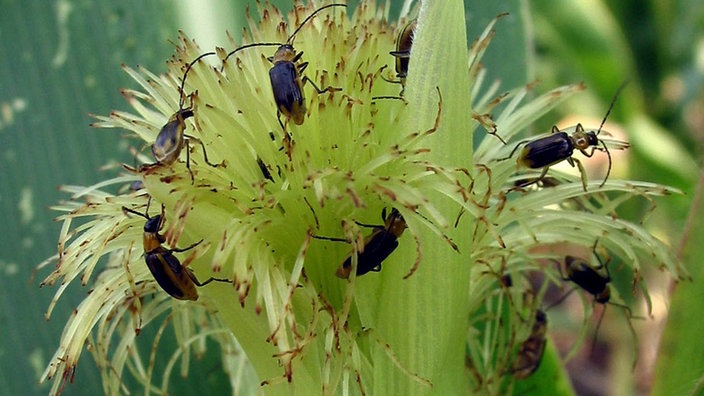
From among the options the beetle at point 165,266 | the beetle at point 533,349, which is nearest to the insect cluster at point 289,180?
the beetle at point 165,266

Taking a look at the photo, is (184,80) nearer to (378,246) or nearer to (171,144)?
(171,144)

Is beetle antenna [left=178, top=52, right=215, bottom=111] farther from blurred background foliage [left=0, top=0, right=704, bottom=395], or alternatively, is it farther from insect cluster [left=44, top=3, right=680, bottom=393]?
blurred background foliage [left=0, top=0, right=704, bottom=395]

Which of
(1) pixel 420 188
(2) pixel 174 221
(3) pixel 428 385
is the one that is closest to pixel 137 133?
(2) pixel 174 221

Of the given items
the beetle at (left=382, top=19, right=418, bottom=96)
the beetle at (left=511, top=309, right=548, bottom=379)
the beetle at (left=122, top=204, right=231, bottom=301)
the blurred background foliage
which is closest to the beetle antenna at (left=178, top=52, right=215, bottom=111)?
the beetle at (left=122, top=204, right=231, bottom=301)

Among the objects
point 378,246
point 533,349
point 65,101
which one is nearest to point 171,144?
point 378,246

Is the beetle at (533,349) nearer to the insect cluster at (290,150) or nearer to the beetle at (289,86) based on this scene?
the insect cluster at (290,150)
